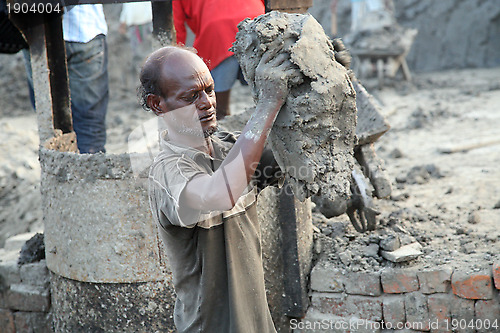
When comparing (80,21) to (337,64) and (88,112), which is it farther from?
(337,64)

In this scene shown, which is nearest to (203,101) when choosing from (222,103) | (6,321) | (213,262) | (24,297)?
(213,262)

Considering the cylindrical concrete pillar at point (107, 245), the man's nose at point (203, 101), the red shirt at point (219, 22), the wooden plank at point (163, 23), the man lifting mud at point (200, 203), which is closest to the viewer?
the man lifting mud at point (200, 203)

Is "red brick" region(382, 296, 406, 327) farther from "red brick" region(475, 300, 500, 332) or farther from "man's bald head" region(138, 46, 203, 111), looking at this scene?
"man's bald head" region(138, 46, 203, 111)

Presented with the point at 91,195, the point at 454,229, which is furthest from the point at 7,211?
the point at 454,229

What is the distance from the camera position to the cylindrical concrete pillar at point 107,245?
2.73m

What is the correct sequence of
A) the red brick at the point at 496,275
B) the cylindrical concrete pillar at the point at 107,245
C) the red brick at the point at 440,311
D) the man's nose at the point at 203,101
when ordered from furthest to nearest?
1. the cylindrical concrete pillar at the point at 107,245
2. the red brick at the point at 440,311
3. the red brick at the point at 496,275
4. the man's nose at the point at 203,101

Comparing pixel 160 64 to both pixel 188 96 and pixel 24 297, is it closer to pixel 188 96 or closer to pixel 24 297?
pixel 188 96

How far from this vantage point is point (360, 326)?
275 cm

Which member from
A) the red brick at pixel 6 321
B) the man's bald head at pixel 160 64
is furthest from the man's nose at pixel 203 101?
the red brick at pixel 6 321

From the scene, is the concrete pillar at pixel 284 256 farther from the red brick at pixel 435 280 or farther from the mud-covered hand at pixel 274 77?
Answer: the mud-covered hand at pixel 274 77

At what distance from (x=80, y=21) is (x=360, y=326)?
110 inches

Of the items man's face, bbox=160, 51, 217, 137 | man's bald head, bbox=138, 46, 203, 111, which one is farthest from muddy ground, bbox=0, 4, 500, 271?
man's bald head, bbox=138, 46, 203, 111

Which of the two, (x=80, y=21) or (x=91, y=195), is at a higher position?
(x=80, y=21)

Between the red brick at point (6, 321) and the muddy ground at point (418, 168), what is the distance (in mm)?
1086
